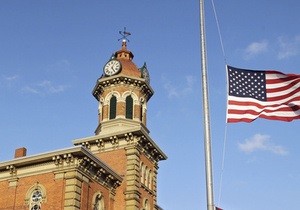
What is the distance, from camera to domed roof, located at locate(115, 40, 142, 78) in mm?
42656

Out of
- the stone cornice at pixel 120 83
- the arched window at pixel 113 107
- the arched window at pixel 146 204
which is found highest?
the stone cornice at pixel 120 83

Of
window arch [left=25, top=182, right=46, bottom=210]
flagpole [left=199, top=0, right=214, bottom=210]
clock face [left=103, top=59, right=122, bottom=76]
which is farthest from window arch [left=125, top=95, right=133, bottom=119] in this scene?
flagpole [left=199, top=0, right=214, bottom=210]

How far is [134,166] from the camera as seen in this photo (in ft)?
119

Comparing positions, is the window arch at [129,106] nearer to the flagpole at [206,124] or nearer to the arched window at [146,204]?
the arched window at [146,204]

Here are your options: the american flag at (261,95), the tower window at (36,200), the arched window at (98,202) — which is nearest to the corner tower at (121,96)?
the arched window at (98,202)

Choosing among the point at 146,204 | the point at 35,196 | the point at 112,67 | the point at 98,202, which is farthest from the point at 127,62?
the point at 35,196

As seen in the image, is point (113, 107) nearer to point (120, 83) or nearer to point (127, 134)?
Result: point (120, 83)

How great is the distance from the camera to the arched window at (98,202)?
32719 mm

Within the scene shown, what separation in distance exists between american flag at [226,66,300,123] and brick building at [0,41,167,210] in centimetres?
1564

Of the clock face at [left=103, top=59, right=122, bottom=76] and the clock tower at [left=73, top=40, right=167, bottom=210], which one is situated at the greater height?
the clock face at [left=103, top=59, right=122, bottom=76]

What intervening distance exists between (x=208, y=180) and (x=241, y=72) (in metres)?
4.40

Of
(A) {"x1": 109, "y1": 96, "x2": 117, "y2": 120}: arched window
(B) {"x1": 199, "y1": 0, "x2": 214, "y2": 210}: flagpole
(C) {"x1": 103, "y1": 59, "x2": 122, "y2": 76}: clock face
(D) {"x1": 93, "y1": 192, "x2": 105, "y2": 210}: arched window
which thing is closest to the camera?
(B) {"x1": 199, "y1": 0, "x2": 214, "y2": 210}: flagpole

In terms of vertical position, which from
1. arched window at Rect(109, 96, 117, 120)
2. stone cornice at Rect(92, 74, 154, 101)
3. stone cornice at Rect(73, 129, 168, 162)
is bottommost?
stone cornice at Rect(73, 129, 168, 162)

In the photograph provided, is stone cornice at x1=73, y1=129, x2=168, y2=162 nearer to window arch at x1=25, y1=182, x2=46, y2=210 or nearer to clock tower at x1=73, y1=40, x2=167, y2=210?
clock tower at x1=73, y1=40, x2=167, y2=210
